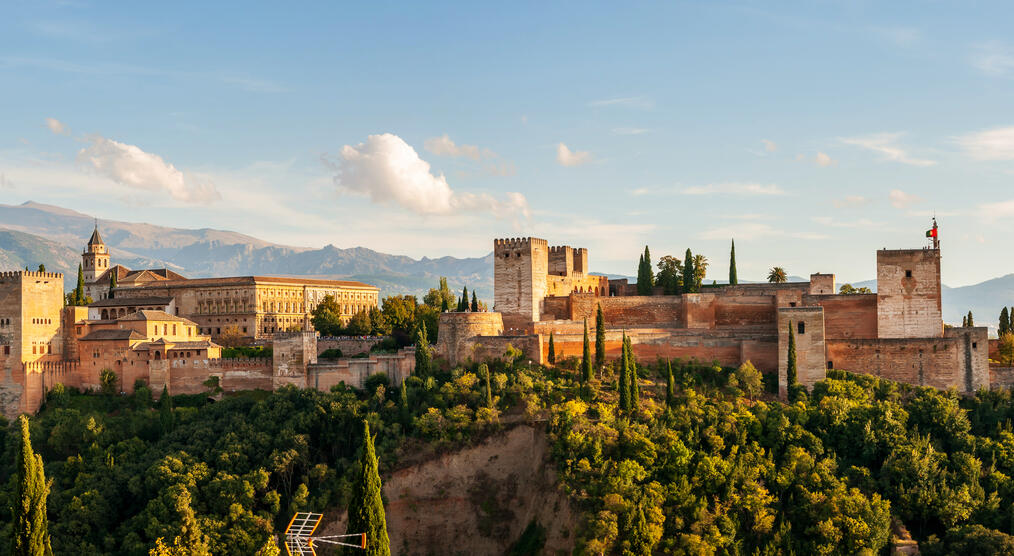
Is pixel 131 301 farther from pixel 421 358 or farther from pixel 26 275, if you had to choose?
pixel 421 358

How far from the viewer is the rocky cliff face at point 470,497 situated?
149 feet

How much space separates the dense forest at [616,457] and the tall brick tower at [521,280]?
601 cm

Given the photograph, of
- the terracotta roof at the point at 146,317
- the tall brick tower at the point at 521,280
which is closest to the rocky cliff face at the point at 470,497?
the tall brick tower at the point at 521,280

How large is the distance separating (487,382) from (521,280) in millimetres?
10299

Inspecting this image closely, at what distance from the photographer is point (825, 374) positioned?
155 ft

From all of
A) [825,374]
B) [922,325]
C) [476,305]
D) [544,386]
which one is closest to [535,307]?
[476,305]

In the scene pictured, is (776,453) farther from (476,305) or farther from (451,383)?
(476,305)

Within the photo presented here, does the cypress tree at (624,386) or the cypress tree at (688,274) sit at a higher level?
the cypress tree at (688,274)

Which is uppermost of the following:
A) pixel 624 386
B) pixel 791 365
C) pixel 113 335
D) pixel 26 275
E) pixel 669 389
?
pixel 26 275

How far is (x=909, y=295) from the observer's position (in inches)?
1923

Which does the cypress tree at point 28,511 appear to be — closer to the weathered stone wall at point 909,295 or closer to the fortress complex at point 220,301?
the fortress complex at point 220,301

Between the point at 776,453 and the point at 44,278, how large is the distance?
137 ft

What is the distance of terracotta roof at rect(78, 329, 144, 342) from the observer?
182ft

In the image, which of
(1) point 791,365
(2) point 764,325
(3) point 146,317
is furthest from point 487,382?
(3) point 146,317
